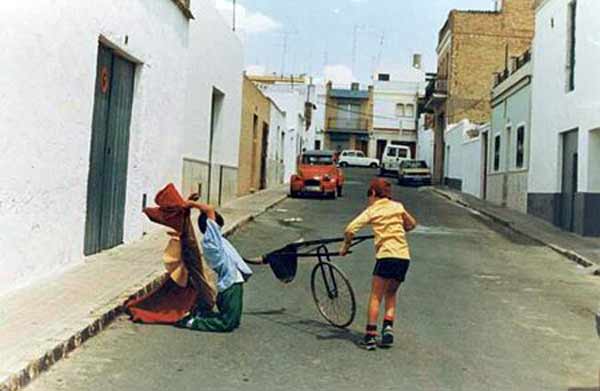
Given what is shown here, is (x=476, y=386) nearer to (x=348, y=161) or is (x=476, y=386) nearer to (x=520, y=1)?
(x=520, y=1)

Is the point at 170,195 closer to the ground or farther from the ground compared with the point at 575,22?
closer to the ground

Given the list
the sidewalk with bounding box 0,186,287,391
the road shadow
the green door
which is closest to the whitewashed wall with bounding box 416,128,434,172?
the green door

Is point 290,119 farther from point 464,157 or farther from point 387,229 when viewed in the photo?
point 387,229

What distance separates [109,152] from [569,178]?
1320 cm

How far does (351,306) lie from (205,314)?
59.9 inches

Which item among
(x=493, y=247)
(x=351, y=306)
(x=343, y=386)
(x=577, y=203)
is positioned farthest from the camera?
(x=577, y=203)

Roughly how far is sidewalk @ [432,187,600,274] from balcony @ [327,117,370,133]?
148 feet

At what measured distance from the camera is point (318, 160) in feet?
100

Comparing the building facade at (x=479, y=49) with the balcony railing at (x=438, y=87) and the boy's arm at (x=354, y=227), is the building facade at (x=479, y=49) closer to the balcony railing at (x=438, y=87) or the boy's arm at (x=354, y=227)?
the balcony railing at (x=438, y=87)

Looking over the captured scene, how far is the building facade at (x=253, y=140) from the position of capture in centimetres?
2597

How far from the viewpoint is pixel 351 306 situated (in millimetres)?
7305

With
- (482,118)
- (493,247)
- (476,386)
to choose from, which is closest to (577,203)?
(493,247)

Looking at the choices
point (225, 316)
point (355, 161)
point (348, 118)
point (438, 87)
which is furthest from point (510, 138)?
point (348, 118)

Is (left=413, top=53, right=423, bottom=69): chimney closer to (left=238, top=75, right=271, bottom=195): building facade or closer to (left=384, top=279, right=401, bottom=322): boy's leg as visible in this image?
(left=238, top=75, right=271, bottom=195): building facade
